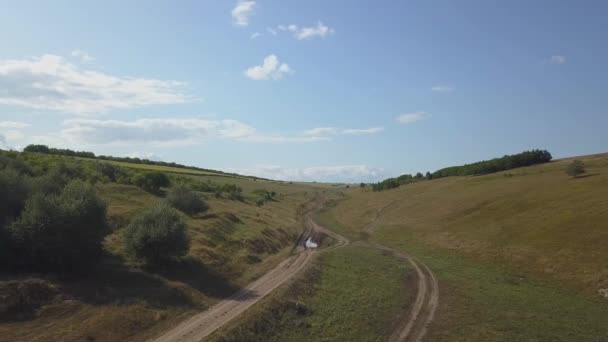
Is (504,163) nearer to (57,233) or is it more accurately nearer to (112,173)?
(112,173)

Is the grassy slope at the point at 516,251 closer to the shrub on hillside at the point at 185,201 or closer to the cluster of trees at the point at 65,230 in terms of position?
the cluster of trees at the point at 65,230

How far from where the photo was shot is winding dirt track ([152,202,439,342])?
72.6ft

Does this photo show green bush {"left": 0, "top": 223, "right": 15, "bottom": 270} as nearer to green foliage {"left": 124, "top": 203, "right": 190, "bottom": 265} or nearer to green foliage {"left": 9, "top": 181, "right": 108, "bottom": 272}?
green foliage {"left": 9, "top": 181, "right": 108, "bottom": 272}

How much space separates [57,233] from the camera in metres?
27.2

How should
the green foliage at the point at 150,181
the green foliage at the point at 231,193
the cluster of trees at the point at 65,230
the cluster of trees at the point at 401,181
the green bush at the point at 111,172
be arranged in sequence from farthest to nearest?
A: the cluster of trees at the point at 401,181 → the green foliage at the point at 231,193 → the green bush at the point at 111,172 → the green foliage at the point at 150,181 → the cluster of trees at the point at 65,230

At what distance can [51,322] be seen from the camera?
21156 millimetres

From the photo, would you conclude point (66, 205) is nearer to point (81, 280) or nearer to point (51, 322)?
point (81, 280)

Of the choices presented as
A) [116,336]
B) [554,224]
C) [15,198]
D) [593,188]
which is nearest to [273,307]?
[116,336]

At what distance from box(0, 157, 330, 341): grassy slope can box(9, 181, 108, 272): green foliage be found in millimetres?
2014

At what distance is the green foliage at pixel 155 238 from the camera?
105 feet

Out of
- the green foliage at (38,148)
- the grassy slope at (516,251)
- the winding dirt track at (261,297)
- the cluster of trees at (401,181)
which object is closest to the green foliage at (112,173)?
the grassy slope at (516,251)

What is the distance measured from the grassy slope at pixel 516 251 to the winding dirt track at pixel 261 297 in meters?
1.11

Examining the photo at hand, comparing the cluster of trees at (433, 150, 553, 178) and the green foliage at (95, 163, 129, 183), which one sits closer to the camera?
the green foliage at (95, 163, 129, 183)

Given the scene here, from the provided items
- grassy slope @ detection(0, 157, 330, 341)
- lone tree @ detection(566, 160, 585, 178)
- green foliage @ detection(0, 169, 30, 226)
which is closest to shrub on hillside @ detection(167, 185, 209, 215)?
Answer: grassy slope @ detection(0, 157, 330, 341)
